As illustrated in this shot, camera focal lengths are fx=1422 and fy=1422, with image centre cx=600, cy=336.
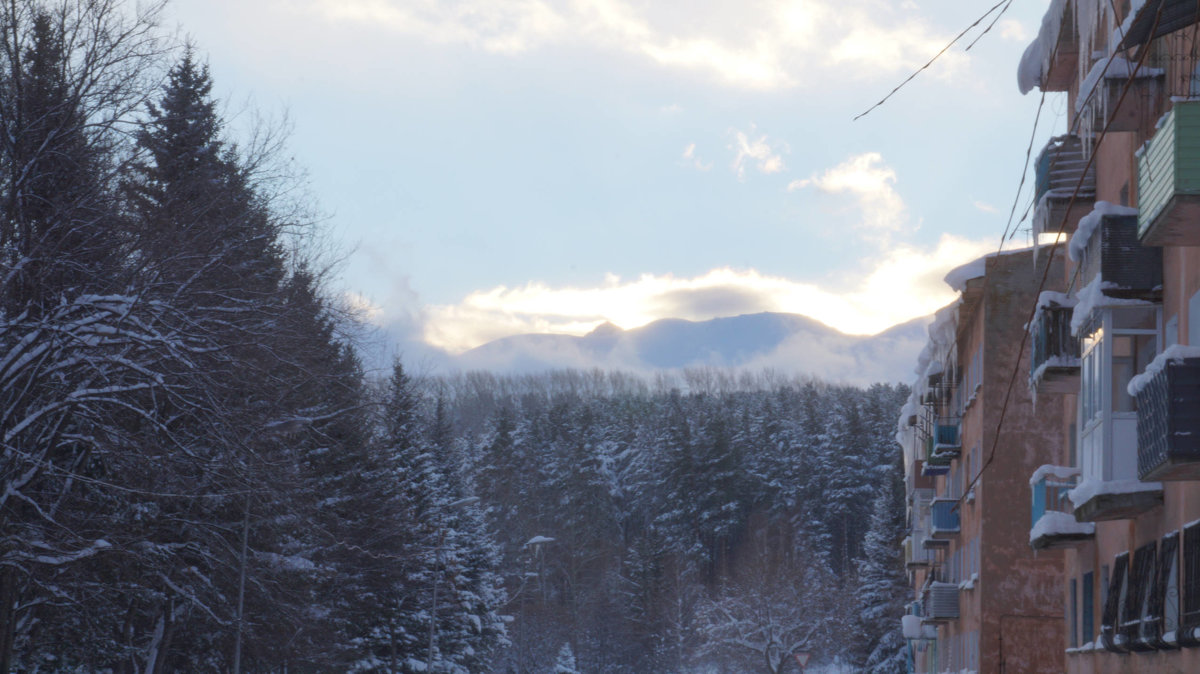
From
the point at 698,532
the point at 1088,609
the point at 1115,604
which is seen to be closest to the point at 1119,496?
the point at 1115,604

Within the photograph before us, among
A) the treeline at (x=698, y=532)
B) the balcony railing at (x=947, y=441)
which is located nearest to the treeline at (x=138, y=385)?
the balcony railing at (x=947, y=441)

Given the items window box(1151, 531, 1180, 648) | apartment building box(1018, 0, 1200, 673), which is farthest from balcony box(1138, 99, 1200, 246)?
window box(1151, 531, 1180, 648)

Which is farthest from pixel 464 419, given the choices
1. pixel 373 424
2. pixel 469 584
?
pixel 373 424

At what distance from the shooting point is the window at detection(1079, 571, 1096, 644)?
21234 millimetres

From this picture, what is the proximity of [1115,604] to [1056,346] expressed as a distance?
12.5 feet

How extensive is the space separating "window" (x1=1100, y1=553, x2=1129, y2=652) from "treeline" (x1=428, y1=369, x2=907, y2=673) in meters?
60.9

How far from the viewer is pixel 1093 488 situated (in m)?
16.5

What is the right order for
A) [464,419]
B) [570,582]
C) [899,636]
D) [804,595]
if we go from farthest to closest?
[464,419]
[570,582]
[804,595]
[899,636]

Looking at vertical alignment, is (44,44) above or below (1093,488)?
above

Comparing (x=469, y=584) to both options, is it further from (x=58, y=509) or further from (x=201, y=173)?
(x=58, y=509)

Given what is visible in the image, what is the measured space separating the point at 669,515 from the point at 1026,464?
283 feet

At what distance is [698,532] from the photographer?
118 m

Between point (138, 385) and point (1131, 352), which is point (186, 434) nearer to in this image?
point (138, 385)

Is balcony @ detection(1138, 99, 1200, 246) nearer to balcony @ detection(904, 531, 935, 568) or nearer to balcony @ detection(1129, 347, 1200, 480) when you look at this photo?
balcony @ detection(1129, 347, 1200, 480)
